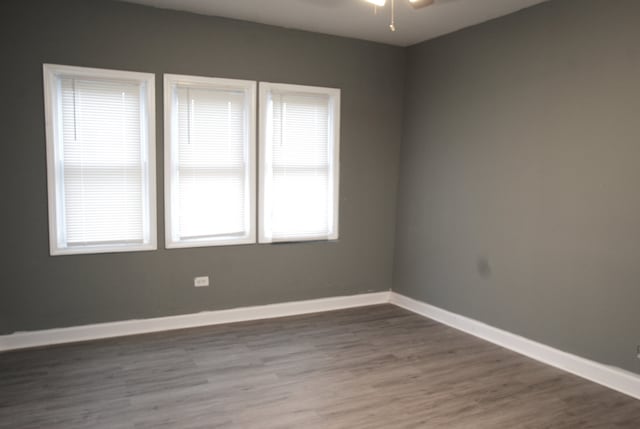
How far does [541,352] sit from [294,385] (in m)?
1.91

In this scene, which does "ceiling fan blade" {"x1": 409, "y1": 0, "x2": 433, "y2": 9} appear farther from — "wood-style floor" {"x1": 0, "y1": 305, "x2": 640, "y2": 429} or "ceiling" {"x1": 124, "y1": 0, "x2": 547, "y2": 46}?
"wood-style floor" {"x1": 0, "y1": 305, "x2": 640, "y2": 429}

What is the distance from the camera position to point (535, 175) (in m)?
3.69

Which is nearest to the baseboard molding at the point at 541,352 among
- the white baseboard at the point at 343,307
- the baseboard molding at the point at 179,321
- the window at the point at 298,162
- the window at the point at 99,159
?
the white baseboard at the point at 343,307

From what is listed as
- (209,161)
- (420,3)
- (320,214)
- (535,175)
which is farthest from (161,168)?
(535,175)

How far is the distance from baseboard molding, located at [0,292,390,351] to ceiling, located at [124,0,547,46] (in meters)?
2.59

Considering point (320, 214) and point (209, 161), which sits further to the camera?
point (320, 214)

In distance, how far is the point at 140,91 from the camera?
3941mm

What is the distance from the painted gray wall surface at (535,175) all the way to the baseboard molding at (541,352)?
7 centimetres

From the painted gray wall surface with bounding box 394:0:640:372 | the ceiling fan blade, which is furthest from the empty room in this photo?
the ceiling fan blade

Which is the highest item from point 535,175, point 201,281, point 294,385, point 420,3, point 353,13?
point 353,13

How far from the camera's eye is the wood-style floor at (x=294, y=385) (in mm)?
2744

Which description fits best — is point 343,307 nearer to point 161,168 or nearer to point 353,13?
point 161,168

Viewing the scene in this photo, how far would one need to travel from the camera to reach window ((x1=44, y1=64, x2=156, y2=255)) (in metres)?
3.71

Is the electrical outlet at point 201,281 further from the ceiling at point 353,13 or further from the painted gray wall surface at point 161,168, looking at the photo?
the ceiling at point 353,13
